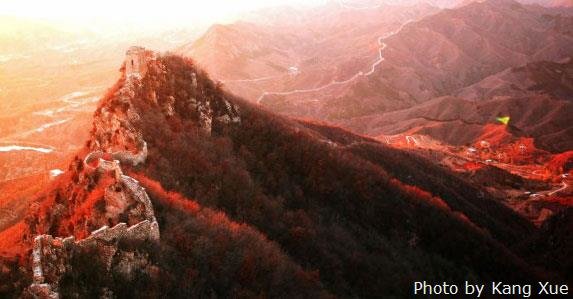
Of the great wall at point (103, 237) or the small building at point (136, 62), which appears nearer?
the great wall at point (103, 237)

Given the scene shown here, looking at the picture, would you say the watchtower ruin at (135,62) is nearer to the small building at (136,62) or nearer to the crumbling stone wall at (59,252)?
the small building at (136,62)

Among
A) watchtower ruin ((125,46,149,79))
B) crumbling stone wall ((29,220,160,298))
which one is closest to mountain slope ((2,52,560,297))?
crumbling stone wall ((29,220,160,298))

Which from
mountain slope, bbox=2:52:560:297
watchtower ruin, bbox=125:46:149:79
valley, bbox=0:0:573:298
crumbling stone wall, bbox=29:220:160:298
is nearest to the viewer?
crumbling stone wall, bbox=29:220:160:298

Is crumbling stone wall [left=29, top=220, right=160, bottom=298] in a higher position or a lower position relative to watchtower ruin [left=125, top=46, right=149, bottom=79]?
lower

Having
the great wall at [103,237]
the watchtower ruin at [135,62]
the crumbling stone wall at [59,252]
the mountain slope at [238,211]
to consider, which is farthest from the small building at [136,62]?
the crumbling stone wall at [59,252]

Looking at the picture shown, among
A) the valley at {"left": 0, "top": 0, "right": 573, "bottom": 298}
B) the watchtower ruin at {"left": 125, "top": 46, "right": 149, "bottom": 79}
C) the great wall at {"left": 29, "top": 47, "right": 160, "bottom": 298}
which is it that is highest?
the watchtower ruin at {"left": 125, "top": 46, "right": 149, "bottom": 79}

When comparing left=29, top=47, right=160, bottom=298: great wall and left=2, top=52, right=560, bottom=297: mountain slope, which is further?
left=2, top=52, right=560, bottom=297: mountain slope

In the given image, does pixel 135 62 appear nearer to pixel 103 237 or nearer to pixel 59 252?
pixel 103 237

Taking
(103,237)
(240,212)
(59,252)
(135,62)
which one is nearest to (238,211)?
(240,212)

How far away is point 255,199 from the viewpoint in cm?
3275

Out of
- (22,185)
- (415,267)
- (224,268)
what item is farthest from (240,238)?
(22,185)

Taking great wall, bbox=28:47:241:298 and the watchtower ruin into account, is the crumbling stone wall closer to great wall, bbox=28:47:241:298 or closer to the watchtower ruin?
great wall, bbox=28:47:241:298

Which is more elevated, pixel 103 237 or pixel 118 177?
pixel 118 177

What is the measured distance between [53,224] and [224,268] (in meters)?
10.0
